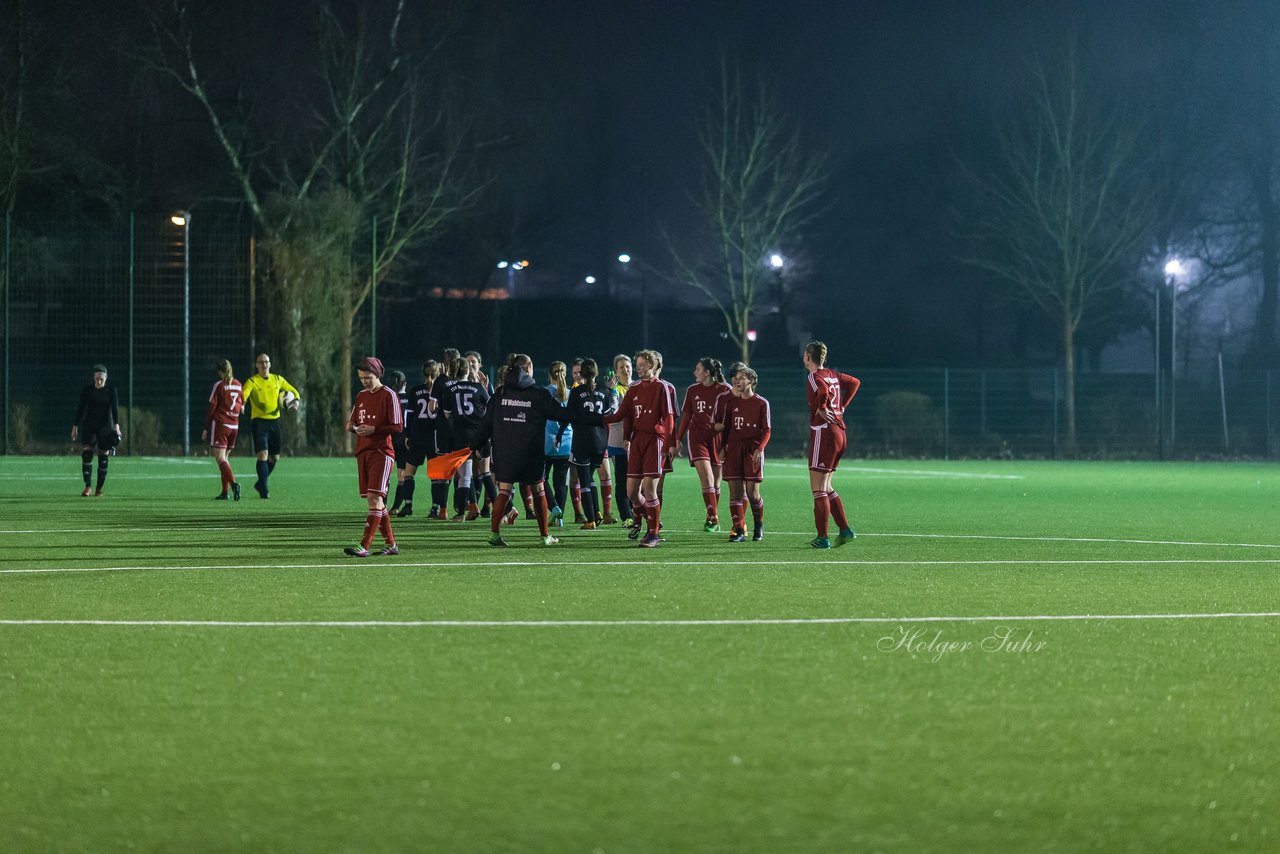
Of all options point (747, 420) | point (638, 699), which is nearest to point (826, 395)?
point (747, 420)

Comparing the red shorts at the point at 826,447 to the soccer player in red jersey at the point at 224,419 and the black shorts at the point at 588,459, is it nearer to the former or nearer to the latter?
the black shorts at the point at 588,459

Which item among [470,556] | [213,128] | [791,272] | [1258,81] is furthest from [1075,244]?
[470,556]

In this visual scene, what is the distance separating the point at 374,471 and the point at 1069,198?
37067 mm

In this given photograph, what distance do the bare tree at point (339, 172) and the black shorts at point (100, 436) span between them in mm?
17920

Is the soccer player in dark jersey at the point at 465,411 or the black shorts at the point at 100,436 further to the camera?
the black shorts at the point at 100,436

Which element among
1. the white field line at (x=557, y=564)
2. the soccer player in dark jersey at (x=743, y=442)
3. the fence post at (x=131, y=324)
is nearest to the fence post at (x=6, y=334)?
the fence post at (x=131, y=324)

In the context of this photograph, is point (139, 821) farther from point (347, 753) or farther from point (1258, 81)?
point (1258, 81)

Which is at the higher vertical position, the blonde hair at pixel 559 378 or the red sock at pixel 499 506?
the blonde hair at pixel 559 378

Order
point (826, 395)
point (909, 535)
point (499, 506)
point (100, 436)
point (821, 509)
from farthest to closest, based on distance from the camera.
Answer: point (100, 436)
point (909, 535)
point (499, 506)
point (821, 509)
point (826, 395)

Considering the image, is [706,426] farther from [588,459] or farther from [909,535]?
[909,535]

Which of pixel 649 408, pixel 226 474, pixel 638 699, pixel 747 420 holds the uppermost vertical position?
pixel 649 408

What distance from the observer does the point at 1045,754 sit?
5816 mm

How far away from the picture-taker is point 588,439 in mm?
17250

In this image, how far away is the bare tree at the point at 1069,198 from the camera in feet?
152
